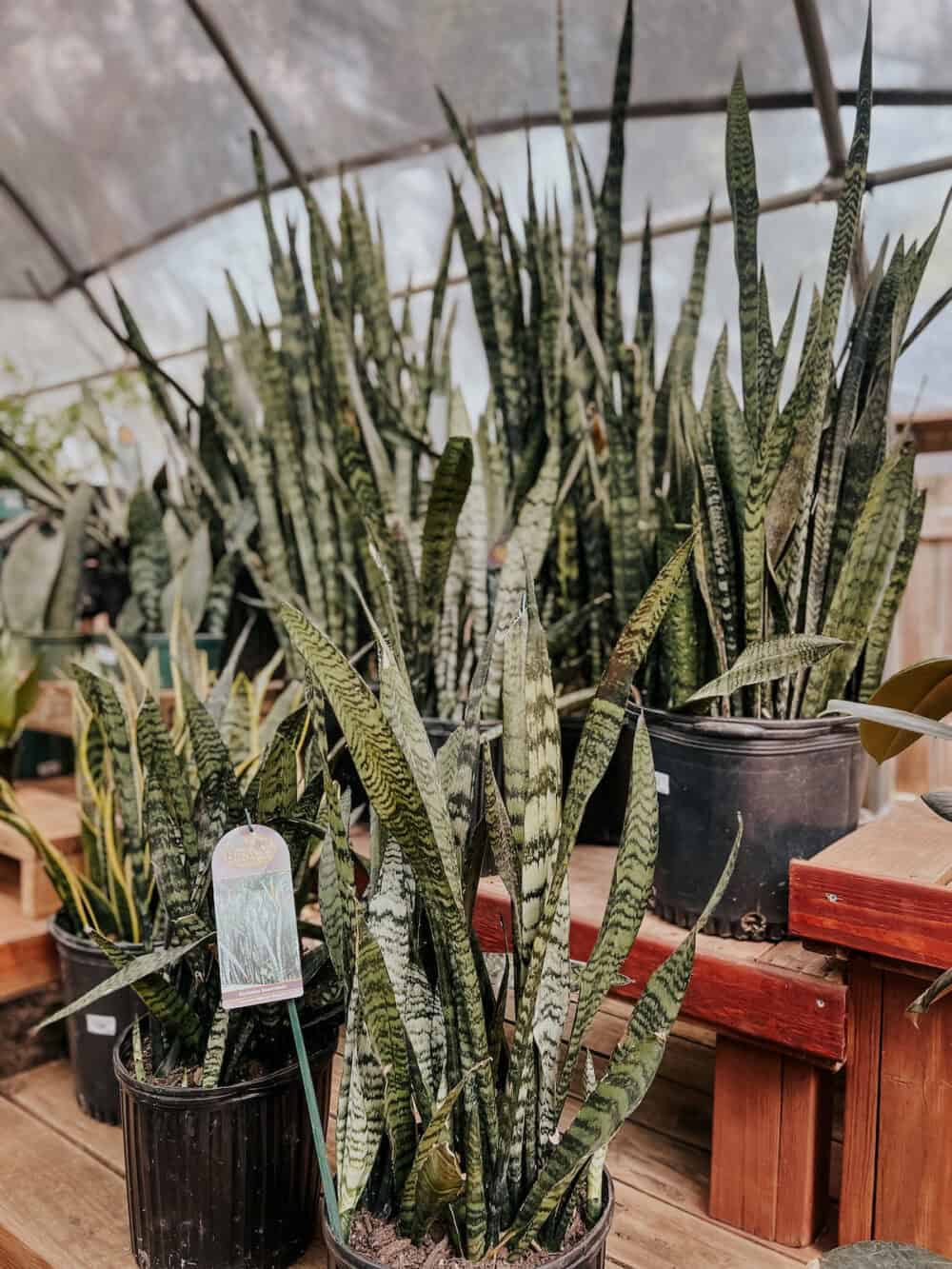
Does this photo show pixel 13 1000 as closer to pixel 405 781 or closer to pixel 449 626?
pixel 449 626

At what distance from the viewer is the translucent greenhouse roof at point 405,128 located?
7.96ft

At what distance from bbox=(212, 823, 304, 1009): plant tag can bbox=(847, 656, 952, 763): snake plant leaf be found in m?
0.52

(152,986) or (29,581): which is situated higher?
(29,581)

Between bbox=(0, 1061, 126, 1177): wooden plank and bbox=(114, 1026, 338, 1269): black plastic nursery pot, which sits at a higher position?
bbox=(114, 1026, 338, 1269): black plastic nursery pot

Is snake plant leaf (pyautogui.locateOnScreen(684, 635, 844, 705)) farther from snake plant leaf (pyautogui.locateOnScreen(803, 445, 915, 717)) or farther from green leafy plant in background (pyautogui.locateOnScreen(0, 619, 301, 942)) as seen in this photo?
green leafy plant in background (pyautogui.locateOnScreen(0, 619, 301, 942))

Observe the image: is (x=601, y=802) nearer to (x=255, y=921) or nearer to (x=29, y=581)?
(x=255, y=921)

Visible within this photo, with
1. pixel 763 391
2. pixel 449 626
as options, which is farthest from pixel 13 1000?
pixel 763 391


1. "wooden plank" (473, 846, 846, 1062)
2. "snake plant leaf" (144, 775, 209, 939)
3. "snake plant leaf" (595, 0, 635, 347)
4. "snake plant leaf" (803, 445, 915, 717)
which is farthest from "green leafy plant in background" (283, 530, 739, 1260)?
"snake plant leaf" (595, 0, 635, 347)

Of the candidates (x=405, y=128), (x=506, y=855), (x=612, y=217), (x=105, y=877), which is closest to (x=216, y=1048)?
(x=506, y=855)

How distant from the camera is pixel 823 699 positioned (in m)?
1.09

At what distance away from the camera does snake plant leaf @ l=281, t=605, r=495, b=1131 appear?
687 mm

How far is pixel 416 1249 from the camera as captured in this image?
29.2 inches

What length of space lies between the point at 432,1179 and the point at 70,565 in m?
1.63

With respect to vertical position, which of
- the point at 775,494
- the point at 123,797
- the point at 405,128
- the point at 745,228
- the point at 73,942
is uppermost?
the point at 405,128
